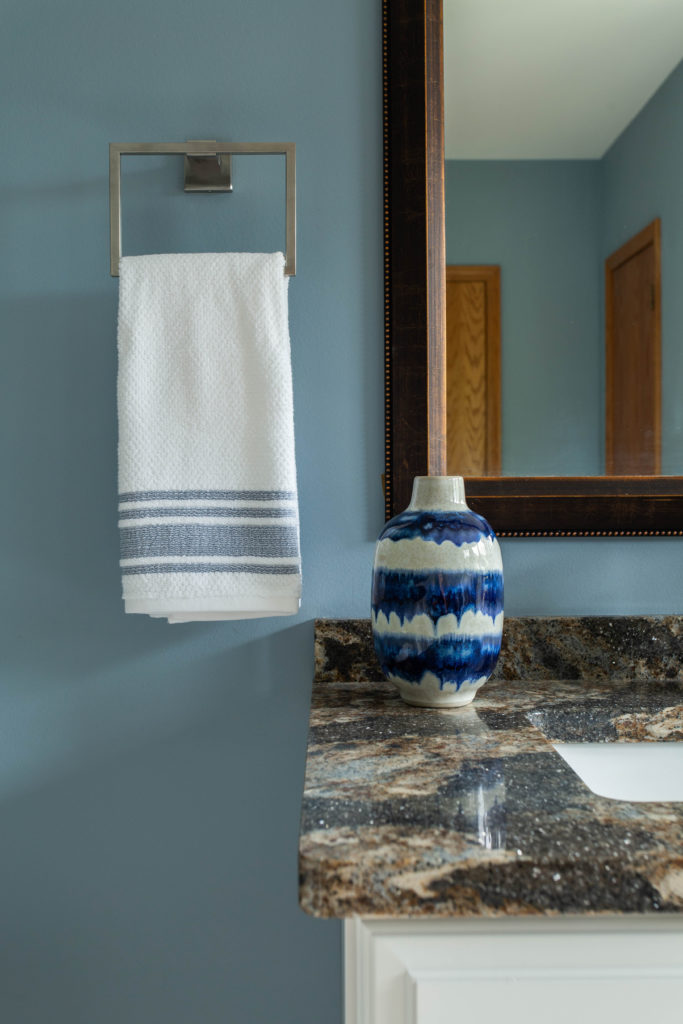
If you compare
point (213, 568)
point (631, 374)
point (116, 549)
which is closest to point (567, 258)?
point (631, 374)

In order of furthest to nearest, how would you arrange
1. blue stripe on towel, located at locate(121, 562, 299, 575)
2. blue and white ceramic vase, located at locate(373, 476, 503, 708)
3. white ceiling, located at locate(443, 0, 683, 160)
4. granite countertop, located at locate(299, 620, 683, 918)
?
white ceiling, located at locate(443, 0, 683, 160) < blue stripe on towel, located at locate(121, 562, 299, 575) < blue and white ceramic vase, located at locate(373, 476, 503, 708) < granite countertop, located at locate(299, 620, 683, 918)

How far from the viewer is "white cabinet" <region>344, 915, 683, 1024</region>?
0.54 m

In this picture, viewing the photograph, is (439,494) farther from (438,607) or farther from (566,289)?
(566,289)

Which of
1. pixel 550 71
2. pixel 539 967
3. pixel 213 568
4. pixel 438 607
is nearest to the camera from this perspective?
pixel 539 967

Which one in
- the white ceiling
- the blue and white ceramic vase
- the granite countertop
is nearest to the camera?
the granite countertop

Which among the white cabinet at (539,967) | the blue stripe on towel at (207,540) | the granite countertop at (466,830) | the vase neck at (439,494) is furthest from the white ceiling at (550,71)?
the white cabinet at (539,967)

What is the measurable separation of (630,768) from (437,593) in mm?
306

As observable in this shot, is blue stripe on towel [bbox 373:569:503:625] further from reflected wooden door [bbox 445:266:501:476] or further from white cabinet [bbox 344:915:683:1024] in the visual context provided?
white cabinet [bbox 344:915:683:1024]

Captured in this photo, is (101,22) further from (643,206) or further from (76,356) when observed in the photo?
(643,206)

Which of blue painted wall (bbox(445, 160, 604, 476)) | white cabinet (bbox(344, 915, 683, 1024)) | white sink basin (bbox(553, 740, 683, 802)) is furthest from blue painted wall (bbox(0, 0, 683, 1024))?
white cabinet (bbox(344, 915, 683, 1024))

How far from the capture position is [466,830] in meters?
0.56

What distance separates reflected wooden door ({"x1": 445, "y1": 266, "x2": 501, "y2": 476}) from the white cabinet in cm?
65

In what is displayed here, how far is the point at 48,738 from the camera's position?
1108 millimetres

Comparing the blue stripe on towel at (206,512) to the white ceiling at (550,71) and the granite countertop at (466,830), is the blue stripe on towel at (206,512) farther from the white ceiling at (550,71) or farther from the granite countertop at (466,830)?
the white ceiling at (550,71)
